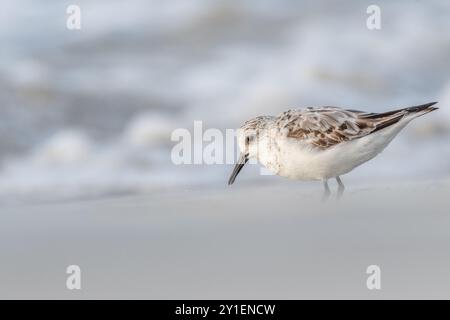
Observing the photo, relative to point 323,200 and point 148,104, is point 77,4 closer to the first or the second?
point 148,104

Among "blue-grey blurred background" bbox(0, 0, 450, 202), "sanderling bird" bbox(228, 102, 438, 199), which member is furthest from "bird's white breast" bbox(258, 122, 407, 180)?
"blue-grey blurred background" bbox(0, 0, 450, 202)

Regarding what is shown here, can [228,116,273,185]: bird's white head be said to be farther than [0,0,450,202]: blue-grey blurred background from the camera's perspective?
No

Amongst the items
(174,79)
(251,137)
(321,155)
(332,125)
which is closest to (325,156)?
(321,155)

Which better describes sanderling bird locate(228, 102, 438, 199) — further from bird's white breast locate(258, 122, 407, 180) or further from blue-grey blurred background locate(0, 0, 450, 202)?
blue-grey blurred background locate(0, 0, 450, 202)

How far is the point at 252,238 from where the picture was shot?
6043 millimetres

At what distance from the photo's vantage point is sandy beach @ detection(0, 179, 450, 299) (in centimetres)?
516

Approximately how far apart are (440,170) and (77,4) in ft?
15.4

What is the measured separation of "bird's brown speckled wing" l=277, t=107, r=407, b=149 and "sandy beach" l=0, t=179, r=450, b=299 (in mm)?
469

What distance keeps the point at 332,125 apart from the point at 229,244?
1.20m

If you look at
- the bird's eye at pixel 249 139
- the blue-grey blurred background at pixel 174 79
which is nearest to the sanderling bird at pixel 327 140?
the bird's eye at pixel 249 139

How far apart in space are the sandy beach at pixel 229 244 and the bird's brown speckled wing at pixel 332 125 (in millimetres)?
469

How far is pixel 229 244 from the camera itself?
5.92 meters

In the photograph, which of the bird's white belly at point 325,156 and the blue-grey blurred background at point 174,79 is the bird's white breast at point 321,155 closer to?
the bird's white belly at point 325,156

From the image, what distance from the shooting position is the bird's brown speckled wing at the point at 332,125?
6.50 m
